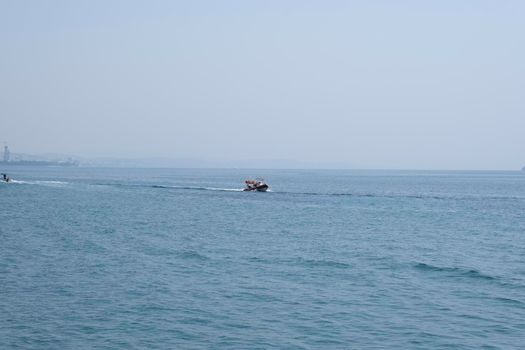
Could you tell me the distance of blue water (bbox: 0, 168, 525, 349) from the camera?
24516mm

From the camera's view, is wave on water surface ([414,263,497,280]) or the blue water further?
wave on water surface ([414,263,497,280])

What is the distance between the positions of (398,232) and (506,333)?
34.7 meters

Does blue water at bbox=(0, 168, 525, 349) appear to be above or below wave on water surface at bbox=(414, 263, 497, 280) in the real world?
below

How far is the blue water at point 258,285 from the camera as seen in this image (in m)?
24.5

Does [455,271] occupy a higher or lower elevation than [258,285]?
higher

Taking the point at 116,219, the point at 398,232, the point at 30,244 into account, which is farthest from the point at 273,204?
the point at 30,244

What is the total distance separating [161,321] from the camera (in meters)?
26.3

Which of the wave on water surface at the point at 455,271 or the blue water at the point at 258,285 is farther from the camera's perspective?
the wave on water surface at the point at 455,271

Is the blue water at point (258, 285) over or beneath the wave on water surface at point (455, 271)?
beneath

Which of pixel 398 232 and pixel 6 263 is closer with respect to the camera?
pixel 6 263

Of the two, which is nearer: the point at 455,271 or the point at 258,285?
the point at 258,285

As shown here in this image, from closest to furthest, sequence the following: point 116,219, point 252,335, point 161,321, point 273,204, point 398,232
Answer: point 252,335, point 161,321, point 398,232, point 116,219, point 273,204

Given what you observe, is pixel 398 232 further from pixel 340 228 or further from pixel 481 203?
pixel 481 203

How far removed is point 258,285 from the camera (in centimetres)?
3325
